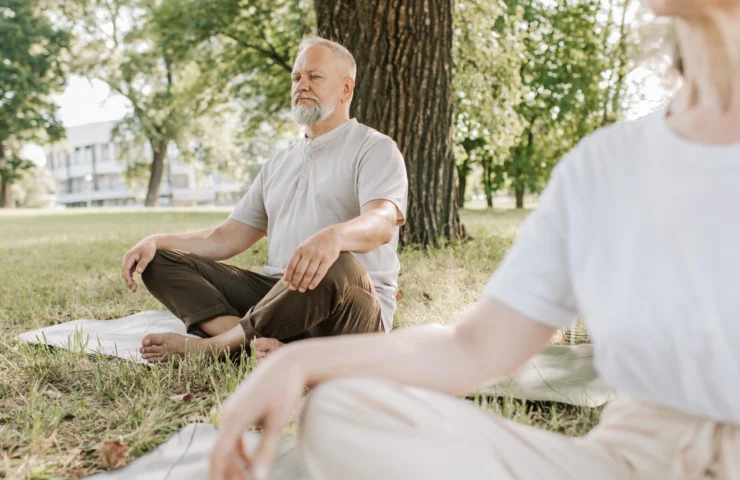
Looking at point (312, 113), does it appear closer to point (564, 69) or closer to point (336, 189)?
point (336, 189)

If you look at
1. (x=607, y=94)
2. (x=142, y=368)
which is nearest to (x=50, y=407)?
(x=142, y=368)

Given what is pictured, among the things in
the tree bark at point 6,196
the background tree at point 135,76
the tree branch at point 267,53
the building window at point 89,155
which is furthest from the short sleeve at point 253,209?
the building window at point 89,155

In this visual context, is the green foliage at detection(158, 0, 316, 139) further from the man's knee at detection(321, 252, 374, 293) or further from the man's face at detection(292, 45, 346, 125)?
the man's knee at detection(321, 252, 374, 293)

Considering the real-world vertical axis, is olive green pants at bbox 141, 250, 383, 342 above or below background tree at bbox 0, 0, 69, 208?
below

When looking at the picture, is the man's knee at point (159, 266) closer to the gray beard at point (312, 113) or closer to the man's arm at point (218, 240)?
the man's arm at point (218, 240)

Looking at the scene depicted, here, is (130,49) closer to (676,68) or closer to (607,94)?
(607,94)

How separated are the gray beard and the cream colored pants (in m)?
2.57

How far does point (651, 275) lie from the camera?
1.12 metres

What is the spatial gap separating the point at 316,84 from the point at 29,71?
2662 centimetres

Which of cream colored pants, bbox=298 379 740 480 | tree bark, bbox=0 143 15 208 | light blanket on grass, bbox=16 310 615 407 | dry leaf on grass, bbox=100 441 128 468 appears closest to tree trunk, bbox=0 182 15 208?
tree bark, bbox=0 143 15 208

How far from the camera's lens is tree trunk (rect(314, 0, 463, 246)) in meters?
6.20

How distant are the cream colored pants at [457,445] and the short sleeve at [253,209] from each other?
274 centimetres

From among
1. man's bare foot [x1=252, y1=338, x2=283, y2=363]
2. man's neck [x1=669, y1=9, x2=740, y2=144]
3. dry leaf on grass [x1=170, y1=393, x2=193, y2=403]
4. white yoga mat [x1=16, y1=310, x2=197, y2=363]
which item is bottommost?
white yoga mat [x1=16, y1=310, x2=197, y2=363]

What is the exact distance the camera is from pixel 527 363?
9.51ft
